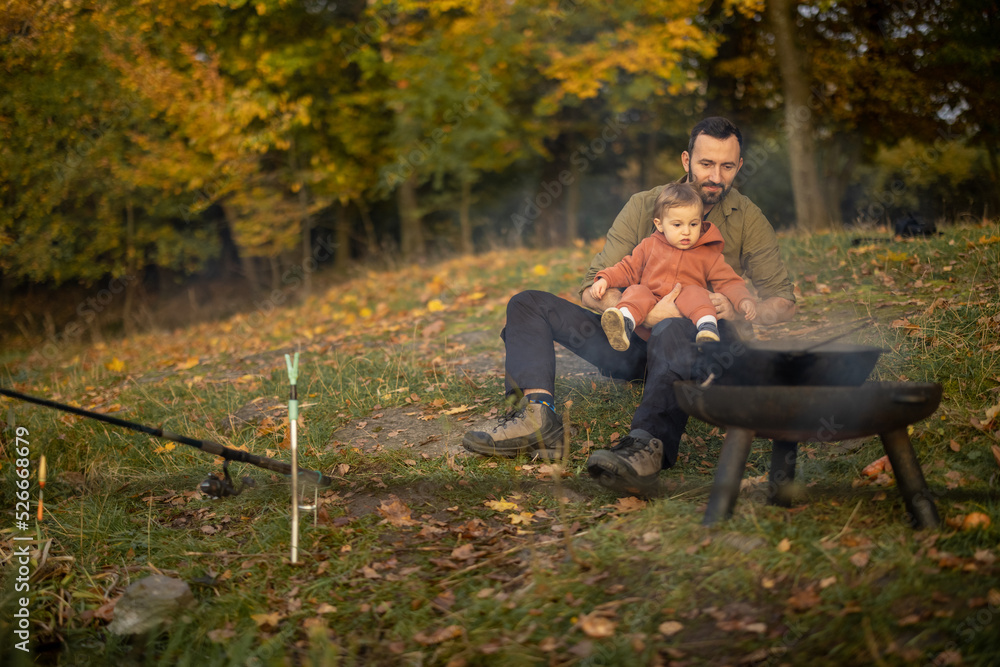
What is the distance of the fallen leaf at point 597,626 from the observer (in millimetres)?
2465

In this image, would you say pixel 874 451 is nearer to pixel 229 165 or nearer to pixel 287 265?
pixel 229 165

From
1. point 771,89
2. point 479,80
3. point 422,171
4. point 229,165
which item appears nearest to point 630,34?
point 479,80

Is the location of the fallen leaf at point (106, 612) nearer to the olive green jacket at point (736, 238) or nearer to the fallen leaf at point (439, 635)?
the fallen leaf at point (439, 635)

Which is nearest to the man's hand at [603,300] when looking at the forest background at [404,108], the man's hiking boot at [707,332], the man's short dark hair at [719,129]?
the man's hiking boot at [707,332]

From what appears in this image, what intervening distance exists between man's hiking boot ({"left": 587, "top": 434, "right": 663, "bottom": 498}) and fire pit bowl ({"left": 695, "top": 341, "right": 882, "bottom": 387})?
58cm

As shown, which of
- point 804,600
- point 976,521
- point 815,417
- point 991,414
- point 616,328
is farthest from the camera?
point 616,328

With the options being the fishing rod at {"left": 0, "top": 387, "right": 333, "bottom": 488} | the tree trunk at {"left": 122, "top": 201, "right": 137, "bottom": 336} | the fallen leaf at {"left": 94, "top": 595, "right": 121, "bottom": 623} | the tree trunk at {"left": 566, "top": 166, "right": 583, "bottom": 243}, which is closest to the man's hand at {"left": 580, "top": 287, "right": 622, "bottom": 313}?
the fishing rod at {"left": 0, "top": 387, "right": 333, "bottom": 488}

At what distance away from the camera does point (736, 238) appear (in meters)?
4.04

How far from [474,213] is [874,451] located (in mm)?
16216

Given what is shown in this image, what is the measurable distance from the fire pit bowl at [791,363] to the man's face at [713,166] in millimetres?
1287

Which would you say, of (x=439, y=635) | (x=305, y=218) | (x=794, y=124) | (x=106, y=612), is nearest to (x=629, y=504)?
(x=439, y=635)

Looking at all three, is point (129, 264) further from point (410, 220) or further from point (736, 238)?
point (736, 238)

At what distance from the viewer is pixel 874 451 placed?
3576 millimetres

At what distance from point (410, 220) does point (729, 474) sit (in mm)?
14426
